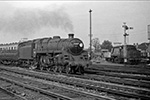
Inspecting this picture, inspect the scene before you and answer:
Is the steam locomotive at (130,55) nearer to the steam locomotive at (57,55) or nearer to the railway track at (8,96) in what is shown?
the steam locomotive at (57,55)

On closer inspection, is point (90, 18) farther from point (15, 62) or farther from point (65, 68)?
point (65, 68)

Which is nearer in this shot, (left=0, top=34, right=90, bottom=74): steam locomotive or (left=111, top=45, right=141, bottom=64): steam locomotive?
(left=0, top=34, right=90, bottom=74): steam locomotive

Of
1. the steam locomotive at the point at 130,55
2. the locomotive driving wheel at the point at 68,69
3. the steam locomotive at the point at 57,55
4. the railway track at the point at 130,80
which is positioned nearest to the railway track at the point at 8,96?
the railway track at the point at 130,80

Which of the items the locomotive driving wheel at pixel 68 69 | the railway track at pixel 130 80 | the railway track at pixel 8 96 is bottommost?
the railway track at pixel 8 96

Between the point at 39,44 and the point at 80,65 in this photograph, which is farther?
the point at 39,44

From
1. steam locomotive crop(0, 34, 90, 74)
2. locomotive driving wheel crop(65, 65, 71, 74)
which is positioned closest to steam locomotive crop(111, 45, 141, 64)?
steam locomotive crop(0, 34, 90, 74)

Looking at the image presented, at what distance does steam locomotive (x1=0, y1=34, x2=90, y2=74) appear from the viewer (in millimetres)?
17344

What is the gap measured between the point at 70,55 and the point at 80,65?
1.20m

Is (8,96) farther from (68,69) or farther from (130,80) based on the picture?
(68,69)

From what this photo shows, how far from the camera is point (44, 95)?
30.2 ft

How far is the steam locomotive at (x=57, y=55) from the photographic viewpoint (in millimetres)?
17344

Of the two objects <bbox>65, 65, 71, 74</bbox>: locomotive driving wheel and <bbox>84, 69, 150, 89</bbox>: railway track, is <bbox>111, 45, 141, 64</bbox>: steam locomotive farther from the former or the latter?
<bbox>84, 69, 150, 89</bbox>: railway track

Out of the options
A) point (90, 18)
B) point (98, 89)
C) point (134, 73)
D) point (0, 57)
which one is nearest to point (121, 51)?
point (90, 18)

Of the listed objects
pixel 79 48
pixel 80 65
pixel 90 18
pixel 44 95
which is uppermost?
pixel 90 18
